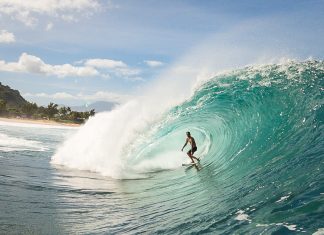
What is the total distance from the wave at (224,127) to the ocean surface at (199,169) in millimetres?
49

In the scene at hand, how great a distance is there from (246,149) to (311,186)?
563 centimetres

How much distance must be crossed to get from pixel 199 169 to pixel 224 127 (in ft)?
11.1

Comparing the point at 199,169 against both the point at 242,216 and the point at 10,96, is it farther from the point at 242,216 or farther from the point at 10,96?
the point at 10,96

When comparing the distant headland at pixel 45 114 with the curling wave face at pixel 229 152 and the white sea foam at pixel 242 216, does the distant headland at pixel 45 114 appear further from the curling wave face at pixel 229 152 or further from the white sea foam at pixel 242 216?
the white sea foam at pixel 242 216

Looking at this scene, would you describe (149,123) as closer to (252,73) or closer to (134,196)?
(252,73)

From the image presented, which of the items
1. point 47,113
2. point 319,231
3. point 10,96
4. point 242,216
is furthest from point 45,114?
point 319,231

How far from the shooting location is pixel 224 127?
1568 centimetres

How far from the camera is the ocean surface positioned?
6.36 metres

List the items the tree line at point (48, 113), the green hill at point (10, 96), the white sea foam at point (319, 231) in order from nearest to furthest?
the white sea foam at point (319, 231) < the tree line at point (48, 113) < the green hill at point (10, 96)

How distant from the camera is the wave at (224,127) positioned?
10734 millimetres

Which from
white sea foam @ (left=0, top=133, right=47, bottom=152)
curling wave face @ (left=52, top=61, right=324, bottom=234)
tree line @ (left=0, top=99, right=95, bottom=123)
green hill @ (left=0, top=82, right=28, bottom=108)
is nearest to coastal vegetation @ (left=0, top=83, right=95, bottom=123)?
tree line @ (left=0, top=99, right=95, bottom=123)

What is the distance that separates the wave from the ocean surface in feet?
0.16

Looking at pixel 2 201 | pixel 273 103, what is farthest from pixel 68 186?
pixel 273 103

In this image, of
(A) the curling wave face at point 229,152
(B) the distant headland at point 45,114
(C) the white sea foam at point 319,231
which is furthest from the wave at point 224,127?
(B) the distant headland at point 45,114
